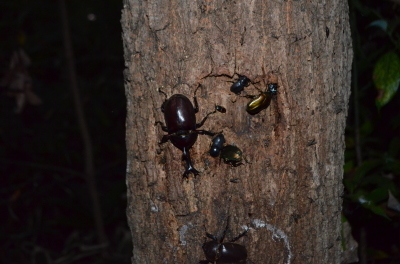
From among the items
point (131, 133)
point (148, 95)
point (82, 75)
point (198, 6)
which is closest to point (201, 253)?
point (131, 133)

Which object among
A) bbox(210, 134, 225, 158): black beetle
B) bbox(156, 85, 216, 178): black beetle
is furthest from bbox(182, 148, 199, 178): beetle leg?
bbox(210, 134, 225, 158): black beetle

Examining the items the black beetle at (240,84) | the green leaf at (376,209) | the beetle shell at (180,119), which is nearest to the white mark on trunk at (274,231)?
the beetle shell at (180,119)

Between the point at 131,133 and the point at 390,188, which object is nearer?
the point at 131,133

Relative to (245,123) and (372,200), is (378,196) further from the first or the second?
(245,123)

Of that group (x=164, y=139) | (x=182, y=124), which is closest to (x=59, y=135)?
(x=164, y=139)

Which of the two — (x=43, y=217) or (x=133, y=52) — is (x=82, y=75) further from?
(x=133, y=52)

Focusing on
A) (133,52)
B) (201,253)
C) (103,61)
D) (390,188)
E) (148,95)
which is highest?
(103,61)

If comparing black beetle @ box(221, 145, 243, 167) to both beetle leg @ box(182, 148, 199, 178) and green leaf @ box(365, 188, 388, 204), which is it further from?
green leaf @ box(365, 188, 388, 204)
